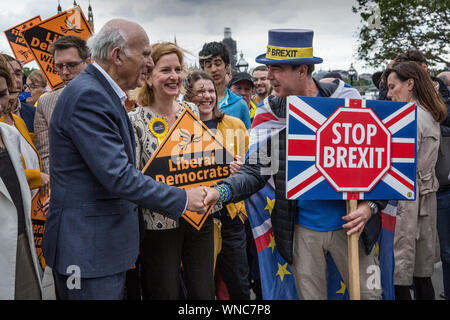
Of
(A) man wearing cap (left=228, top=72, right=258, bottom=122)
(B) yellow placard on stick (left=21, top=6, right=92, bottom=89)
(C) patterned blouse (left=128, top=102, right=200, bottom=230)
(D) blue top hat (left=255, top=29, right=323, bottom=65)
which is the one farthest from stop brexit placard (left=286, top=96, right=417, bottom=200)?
(A) man wearing cap (left=228, top=72, right=258, bottom=122)

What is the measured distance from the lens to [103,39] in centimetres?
221

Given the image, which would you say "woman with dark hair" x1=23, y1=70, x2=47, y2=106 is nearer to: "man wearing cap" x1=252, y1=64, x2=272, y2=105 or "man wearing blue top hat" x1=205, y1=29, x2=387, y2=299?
"man wearing cap" x1=252, y1=64, x2=272, y2=105

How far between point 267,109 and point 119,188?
1.24m

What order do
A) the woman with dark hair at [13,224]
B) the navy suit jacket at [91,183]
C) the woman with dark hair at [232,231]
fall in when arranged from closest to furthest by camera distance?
1. the navy suit jacket at [91,183]
2. the woman with dark hair at [13,224]
3. the woman with dark hair at [232,231]

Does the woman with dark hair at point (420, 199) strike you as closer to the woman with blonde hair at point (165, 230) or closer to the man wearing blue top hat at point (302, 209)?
the man wearing blue top hat at point (302, 209)

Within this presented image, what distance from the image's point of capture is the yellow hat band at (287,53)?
2.62 meters

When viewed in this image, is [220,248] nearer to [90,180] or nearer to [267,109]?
[267,109]

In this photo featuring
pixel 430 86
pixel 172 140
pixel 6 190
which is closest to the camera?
pixel 6 190

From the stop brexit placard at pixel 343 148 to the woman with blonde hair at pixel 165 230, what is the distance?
1002 mm

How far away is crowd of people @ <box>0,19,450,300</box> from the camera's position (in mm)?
2053

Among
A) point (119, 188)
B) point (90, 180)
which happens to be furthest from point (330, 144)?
point (90, 180)

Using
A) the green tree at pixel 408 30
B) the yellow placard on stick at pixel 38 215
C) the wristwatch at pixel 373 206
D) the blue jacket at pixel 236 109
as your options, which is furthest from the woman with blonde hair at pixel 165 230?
the green tree at pixel 408 30

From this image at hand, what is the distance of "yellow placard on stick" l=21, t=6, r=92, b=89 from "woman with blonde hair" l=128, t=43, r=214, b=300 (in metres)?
1.83

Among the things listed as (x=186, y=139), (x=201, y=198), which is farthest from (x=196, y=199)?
(x=186, y=139)
